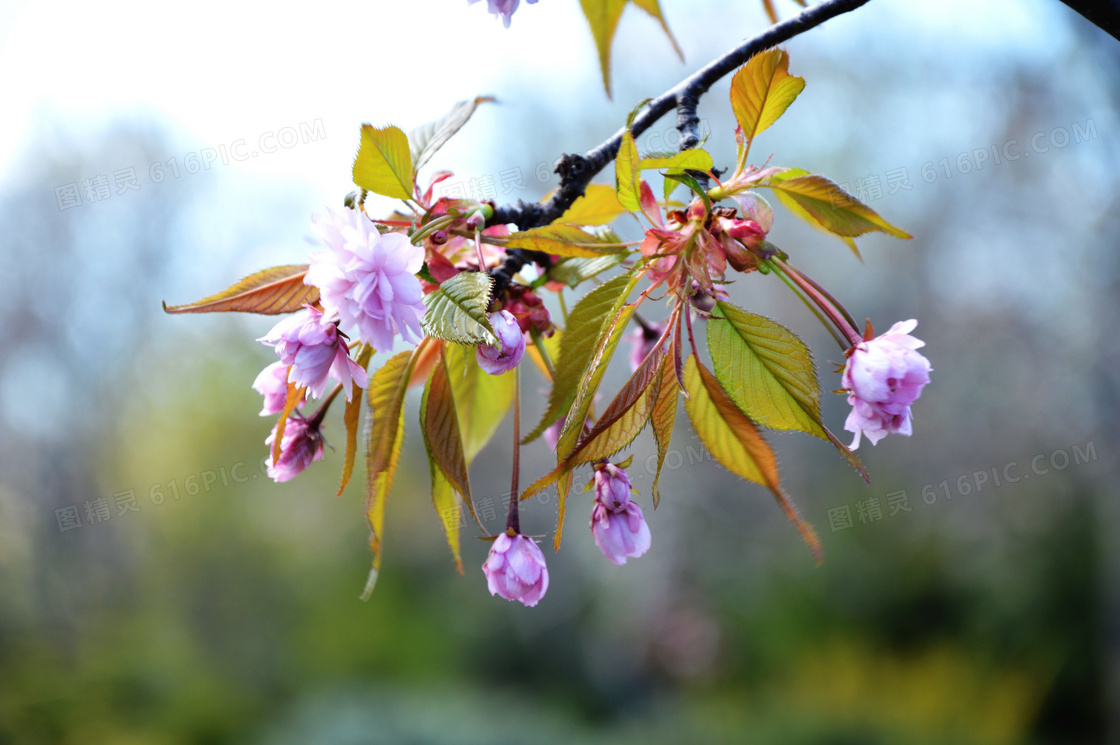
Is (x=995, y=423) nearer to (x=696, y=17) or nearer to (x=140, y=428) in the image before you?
(x=696, y=17)

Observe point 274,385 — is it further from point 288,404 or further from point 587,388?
point 587,388

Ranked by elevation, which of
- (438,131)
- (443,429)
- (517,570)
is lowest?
(517,570)

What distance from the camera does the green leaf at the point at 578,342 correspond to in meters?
0.36

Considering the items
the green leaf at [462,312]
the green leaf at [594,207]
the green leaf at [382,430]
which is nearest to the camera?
the green leaf at [462,312]

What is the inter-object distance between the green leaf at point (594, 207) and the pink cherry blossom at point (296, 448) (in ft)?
0.90

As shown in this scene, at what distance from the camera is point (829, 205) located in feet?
1.24

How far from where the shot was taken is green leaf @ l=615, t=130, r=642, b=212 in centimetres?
35

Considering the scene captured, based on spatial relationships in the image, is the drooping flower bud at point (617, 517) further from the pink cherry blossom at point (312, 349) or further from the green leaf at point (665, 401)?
the pink cherry blossom at point (312, 349)

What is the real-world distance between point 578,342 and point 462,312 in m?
0.07

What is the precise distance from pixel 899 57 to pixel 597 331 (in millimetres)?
4779

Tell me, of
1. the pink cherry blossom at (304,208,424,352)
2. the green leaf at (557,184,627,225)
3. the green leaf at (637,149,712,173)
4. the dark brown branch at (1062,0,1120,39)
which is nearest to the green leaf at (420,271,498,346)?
the pink cherry blossom at (304,208,424,352)

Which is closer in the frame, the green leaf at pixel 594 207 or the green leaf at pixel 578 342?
the green leaf at pixel 578 342

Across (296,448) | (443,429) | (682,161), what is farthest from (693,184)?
(296,448)

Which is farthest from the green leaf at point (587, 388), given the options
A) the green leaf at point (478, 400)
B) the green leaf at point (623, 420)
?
the green leaf at point (478, 400)
